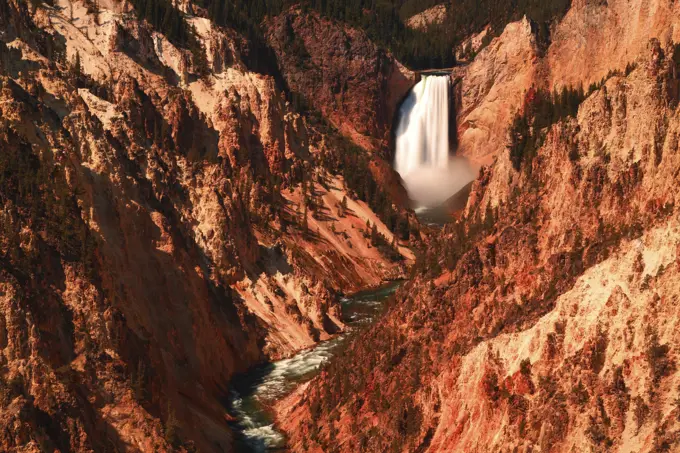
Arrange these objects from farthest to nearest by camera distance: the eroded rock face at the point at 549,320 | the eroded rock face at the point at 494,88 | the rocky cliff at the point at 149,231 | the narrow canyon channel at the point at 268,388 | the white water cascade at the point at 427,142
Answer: the eroded rock face at the point at 494,88 → the white water cascade at the point at 427,142 → the narrow canyon channel at the point at 268,388 → the rocky cliff at the point at 149,231 → the eroded rock face at the point at 549,320

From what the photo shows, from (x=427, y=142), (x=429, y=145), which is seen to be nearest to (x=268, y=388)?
(x=429, y=145)

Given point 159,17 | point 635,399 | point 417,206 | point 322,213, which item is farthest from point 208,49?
point 635,399

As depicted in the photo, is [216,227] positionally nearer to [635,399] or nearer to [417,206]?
[635,399]

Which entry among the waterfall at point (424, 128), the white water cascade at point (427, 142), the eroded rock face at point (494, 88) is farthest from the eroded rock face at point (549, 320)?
the waterfall at point (424, 128)

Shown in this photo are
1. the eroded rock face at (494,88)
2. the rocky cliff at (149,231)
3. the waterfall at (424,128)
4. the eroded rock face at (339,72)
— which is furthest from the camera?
the waterfall at (424,128)

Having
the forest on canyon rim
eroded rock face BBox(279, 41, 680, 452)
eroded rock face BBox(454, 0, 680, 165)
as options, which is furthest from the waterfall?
eroded rock face BBox(279, 41, 680, 452)

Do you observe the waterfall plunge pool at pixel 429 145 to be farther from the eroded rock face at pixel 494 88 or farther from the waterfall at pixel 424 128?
the eroded rock face at pixel 494 88
